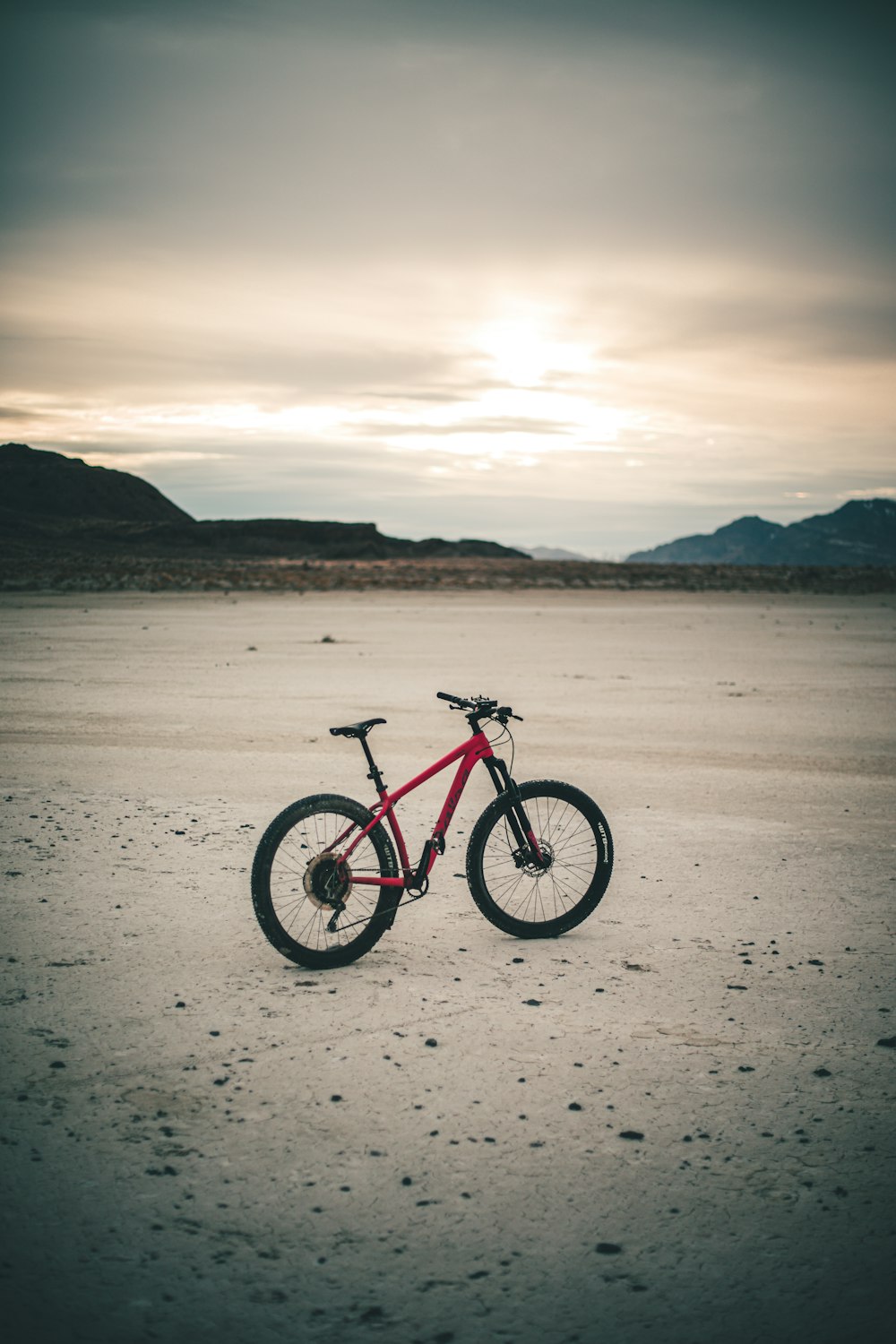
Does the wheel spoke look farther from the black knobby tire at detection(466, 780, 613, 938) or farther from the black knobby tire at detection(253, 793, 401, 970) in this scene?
the black knobby tire at detection(253, 793, 401, 970)

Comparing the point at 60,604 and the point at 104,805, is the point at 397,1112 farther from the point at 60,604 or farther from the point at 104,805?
the point at 60,604

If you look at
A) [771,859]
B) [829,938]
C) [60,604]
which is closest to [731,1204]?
[829,938]

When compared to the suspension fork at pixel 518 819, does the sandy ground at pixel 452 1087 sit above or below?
below

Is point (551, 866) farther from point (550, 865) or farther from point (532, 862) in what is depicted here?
point (532, 862)

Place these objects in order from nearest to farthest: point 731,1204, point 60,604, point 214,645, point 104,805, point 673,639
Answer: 1. point 731,1204
2. point 104,805
3. point 214,645
4. point 673,639
5. point 60,604

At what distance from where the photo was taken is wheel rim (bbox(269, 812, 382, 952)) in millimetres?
4910

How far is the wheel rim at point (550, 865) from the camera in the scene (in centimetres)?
→ 547

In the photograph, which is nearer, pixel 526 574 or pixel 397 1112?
pixel 397 1112

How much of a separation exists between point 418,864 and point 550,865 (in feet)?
2.65

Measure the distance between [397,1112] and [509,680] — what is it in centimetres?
1399

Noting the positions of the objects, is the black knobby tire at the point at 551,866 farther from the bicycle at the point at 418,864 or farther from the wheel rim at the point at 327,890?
the wheel rim at the point at 327,890

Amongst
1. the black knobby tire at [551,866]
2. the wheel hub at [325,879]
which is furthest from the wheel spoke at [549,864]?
the wheel hub at [325,879]

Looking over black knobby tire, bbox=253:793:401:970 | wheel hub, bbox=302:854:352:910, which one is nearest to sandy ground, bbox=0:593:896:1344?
black knobby tire, bbox=253:793:401:970

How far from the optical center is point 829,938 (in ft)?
17.6
